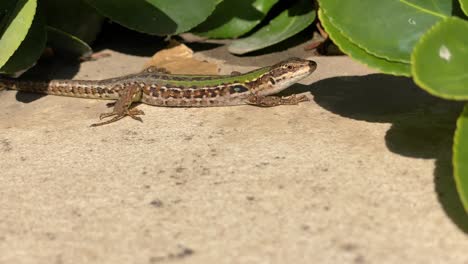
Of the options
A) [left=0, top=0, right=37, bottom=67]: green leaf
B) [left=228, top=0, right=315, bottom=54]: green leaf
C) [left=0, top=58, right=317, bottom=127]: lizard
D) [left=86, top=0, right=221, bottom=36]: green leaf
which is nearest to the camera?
[left=0, top=0, right=37, bottom=67]: green leaf

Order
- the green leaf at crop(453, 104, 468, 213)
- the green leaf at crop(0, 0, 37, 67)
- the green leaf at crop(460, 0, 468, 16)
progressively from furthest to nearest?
the green leaf at crop(0, 0, 37, 67)
the green leaf at crop(460, 0, 468, 16)
the green leaf at crop(453, 104, 468, 213)

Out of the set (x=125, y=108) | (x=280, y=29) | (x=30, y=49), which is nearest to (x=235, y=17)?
(x=280, y=29)

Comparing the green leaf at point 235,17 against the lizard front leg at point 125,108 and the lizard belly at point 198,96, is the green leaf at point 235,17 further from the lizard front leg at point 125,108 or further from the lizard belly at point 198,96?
the lizard front leg at point 125,108

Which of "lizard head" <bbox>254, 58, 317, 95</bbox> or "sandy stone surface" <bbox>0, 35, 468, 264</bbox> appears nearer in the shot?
"sandy stone surface" <bbox>0, 35, 468, 264</bbox>

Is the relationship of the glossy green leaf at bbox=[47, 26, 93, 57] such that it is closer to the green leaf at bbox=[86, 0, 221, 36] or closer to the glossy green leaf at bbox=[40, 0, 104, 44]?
the glossy green leaf at bbox=[40, 0, 104, 44]

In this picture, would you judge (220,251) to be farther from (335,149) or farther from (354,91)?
(354,91)

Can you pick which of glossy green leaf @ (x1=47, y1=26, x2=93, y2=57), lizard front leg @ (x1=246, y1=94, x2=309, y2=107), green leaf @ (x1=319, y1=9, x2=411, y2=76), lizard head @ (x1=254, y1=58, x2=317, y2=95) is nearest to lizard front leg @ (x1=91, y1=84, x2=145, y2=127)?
glossy green leaf @ (x1=47, y1=26, x2=93, y2=57)
